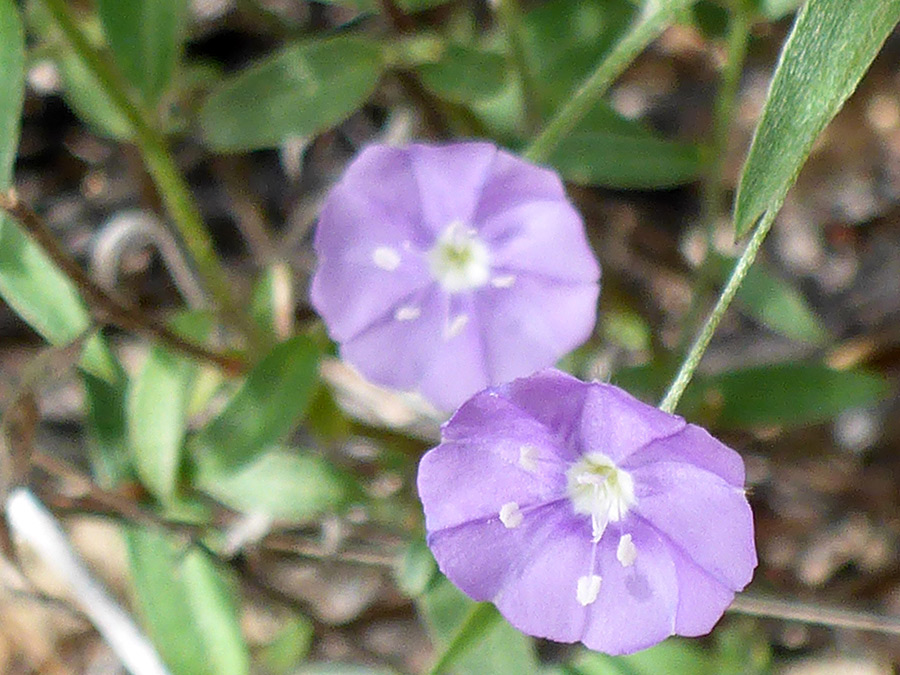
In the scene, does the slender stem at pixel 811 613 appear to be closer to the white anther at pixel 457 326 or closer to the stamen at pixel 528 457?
Answer: the stamen at pixel 528 457

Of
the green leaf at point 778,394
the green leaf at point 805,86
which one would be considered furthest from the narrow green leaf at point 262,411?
the green leaf at point 805,86

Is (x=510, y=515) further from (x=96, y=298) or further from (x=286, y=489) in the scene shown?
(x=96, y=298)

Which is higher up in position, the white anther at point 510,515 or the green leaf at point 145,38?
the green leaf at point 145,38

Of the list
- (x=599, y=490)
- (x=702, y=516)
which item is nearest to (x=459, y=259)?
(x=599, y=490)

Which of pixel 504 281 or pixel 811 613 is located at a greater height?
pixel 504 281

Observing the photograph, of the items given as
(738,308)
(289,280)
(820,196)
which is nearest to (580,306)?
(289,280)

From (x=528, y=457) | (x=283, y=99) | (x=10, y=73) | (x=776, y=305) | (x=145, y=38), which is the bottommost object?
(x=776, y=305)

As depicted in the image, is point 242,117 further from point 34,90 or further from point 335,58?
point 34,90
